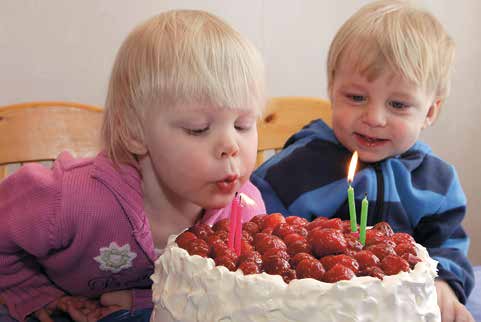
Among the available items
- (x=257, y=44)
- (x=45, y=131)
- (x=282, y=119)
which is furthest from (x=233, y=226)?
(x=257, y=44)

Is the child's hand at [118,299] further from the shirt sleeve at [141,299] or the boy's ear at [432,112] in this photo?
the boy's ear at [432,112]

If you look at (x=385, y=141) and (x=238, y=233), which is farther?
(x=385, y=141)

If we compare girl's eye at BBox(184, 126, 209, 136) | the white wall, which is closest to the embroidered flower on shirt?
girl's eye at BBox(184, 126, 209, 136)

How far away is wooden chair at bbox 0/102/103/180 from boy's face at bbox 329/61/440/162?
58cm

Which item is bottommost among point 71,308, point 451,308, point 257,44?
point 71,308

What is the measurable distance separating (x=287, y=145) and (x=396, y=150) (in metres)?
0.29

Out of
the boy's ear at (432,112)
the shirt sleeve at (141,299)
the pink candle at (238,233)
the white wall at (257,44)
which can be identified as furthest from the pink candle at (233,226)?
the white wall at (257,44)

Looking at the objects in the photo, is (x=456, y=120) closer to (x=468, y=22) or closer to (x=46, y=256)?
(x=468, y=22)

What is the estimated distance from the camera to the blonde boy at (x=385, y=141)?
1298mm

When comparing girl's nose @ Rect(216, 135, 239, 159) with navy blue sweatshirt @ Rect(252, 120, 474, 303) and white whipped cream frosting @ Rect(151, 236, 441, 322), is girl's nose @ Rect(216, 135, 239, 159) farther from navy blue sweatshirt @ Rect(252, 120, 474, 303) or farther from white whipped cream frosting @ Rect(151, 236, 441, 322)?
navy blue sweatshirt @ Rect(252, 120, 474, 303)

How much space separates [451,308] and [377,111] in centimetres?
42

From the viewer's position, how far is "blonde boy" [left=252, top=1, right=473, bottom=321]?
1298 mm

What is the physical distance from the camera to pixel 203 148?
1.03 m

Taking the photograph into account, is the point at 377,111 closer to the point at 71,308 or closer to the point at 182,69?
the point at 182,69
